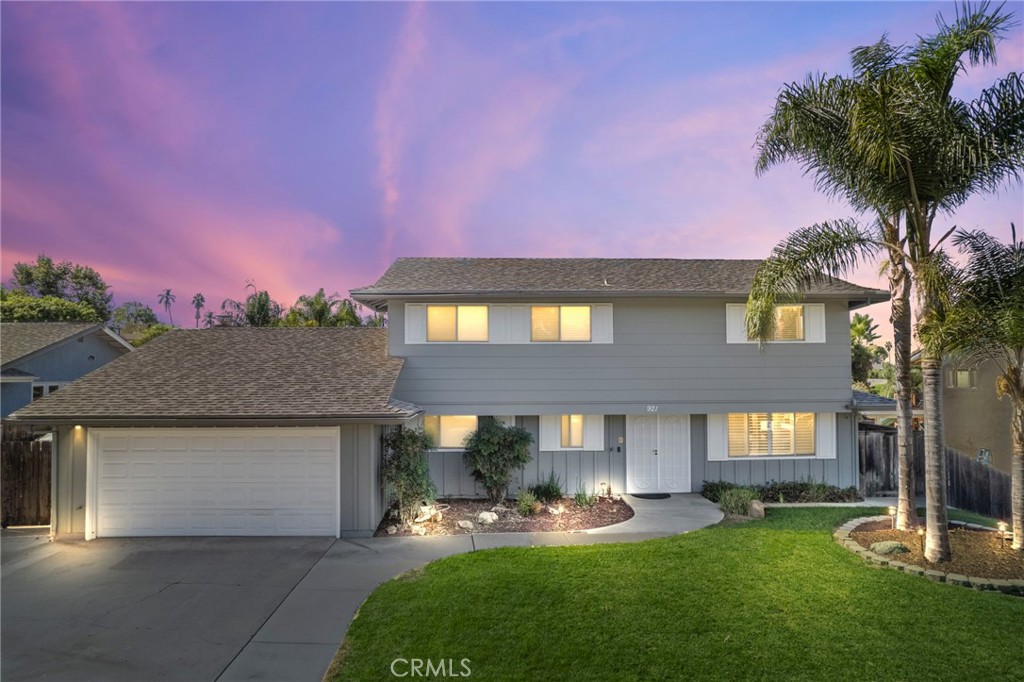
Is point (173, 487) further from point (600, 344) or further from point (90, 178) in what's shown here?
point (90, 178)

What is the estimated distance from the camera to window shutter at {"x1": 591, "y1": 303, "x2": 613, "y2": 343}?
36.8 feet

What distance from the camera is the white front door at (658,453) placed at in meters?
11.7

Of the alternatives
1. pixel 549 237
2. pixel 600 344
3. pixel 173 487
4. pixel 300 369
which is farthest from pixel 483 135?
pixel 173 487

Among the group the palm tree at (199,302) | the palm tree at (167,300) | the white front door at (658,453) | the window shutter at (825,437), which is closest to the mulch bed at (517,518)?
the white front door at (658,453)

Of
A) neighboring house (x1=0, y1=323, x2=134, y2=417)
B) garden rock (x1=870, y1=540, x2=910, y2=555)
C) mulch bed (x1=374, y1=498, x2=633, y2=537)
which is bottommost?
mulch bed (x1=374, y1=498, x2=633, y2=537)

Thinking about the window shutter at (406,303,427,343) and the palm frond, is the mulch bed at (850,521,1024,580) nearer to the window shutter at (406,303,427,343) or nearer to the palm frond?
the palm frond

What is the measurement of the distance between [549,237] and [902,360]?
1613cm

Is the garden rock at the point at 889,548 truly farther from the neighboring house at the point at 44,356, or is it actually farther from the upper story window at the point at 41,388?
the upper story window at the point at 41,388

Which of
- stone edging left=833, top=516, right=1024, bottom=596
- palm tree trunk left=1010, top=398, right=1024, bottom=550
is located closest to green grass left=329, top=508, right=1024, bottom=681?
stone edging left=833, top=516, right=1024, bottom=596

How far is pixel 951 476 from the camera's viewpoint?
11.7 metres

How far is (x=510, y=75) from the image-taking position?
14047 millimetres

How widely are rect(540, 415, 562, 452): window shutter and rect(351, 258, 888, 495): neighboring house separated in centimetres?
3

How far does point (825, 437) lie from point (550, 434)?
23.3ft

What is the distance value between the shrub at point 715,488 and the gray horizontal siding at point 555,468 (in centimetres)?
200
